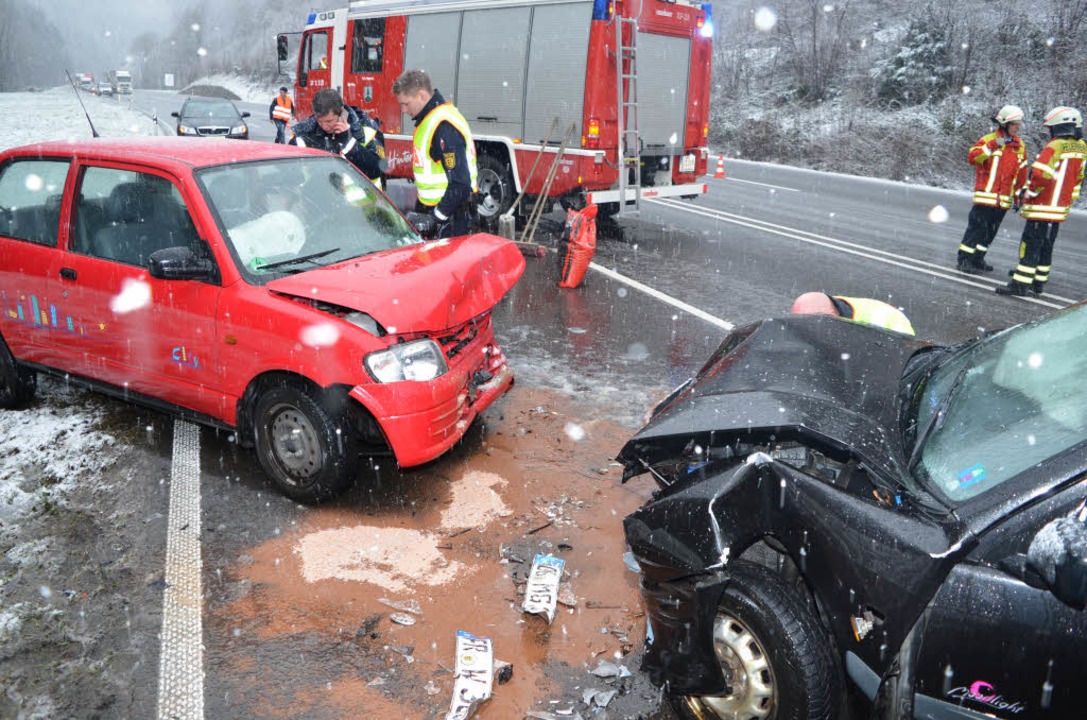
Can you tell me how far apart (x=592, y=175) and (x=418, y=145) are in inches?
160

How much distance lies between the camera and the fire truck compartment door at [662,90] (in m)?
10.4

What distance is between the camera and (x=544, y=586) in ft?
10.9

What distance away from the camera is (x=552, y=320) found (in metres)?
7.23

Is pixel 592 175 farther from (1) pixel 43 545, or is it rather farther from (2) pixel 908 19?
(2) pixel 908 19

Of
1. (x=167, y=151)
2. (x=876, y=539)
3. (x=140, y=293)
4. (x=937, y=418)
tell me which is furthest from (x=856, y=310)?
(x=167, y=151)

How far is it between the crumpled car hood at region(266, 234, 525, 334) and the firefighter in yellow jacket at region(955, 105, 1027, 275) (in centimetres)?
730

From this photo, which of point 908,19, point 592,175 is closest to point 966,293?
point 592,175

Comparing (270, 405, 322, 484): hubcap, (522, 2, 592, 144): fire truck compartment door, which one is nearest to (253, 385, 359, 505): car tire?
(270, 405, 322, 484): hubcap

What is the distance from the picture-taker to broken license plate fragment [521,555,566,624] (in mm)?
3197

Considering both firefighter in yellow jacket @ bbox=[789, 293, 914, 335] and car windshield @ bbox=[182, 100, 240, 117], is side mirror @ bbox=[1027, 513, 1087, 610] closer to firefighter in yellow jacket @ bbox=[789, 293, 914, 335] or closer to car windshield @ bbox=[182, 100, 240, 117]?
firefighter in yellow jacket @ bbox=[789, 293, 914, 335]

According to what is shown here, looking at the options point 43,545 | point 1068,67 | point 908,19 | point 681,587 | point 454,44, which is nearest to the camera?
point 681,587

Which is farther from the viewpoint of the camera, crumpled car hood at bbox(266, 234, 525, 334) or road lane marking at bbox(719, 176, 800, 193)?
road lane marking at bbox(719, 176, 800, 193)

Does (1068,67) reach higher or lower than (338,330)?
higher

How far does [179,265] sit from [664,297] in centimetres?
507
